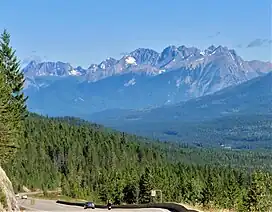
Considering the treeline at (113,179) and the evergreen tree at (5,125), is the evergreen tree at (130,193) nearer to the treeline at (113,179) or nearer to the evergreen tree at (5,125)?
the treeline at (113,179)

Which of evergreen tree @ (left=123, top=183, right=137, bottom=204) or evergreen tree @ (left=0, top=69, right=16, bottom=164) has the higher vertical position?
evergreen tree @ (left=0, top=69, right=16, bottom=164)

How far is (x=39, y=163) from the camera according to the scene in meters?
198

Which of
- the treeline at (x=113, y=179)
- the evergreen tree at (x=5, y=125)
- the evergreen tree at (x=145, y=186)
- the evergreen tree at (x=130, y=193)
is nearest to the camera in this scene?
the evergreen tree at (x=5, y=125)

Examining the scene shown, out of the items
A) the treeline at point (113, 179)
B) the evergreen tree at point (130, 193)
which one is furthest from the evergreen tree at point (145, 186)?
the evergreen tree at point (130, 193)

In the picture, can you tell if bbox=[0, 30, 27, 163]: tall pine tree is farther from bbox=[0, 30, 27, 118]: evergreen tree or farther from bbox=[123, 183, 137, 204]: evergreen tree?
bbox=[123, 183, 137, 204]: evergreen tree

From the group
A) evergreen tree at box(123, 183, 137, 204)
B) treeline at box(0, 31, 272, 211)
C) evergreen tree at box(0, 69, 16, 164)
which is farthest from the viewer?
evergreen tree at box(123, 183, 137, 204)

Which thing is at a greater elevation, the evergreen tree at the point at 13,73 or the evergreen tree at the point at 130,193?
the evergreen tree at the point at 13,73

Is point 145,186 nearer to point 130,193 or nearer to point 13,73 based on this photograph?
point 130,193

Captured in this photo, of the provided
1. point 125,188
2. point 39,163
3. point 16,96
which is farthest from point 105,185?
point 16,96

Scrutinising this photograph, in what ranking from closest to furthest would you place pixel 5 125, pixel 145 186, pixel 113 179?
1. pixel 5 125
2. pixel 145 186
3. pixel 113 179

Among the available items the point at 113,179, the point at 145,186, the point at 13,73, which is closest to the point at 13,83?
the point at 13,73

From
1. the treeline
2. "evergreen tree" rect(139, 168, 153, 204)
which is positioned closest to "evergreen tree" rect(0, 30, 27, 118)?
the treeline

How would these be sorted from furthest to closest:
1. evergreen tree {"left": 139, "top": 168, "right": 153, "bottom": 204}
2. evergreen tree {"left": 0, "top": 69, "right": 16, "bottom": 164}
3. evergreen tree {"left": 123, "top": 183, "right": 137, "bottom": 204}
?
evergreen tree {"left": 123, "top": 183, "right": 137, "bottom": 204}
evergreen tree {"left": 139, "top": 168, "right": 153, "bottom": 204}
evergreen tree {"left": 0, "top": 69, "right": 16, "bottom": 164}

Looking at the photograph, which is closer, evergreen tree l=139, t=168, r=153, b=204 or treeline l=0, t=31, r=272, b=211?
treeline l=0, t=31, r=272, b=211
